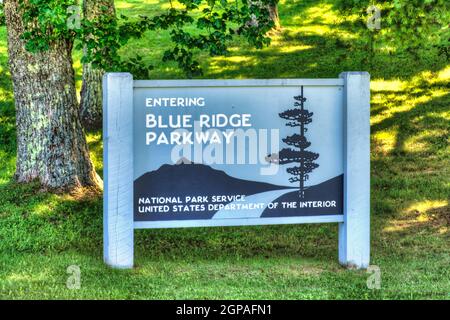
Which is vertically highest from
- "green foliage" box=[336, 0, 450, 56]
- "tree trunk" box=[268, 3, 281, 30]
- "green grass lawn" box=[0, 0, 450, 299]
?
"tree trunk" box=[268, 3, 281, 30]

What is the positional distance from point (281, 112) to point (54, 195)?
3723mm

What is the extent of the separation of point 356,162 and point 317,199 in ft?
1.82

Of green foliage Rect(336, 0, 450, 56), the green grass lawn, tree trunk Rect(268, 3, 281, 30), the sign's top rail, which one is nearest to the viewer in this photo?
the green grass lawn

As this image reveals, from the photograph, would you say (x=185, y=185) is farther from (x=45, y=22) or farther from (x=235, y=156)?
(x=45, y=22)

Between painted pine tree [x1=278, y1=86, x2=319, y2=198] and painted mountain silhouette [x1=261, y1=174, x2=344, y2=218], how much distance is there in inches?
3.4

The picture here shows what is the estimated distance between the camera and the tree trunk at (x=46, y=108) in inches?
375

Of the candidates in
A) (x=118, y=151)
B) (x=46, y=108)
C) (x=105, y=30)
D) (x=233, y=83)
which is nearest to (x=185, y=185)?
(x=118, y=151)

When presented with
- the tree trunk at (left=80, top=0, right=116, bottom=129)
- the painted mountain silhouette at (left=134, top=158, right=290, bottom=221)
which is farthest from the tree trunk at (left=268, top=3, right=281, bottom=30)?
the painted mountain silhouette at (left=134, top=158, right=290, bottom=221)

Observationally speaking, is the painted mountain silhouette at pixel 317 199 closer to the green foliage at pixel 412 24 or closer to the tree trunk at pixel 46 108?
the green foliage at pixel 412 24

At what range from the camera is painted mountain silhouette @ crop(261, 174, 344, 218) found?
7.25 meters

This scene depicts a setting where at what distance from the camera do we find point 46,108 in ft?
31.4

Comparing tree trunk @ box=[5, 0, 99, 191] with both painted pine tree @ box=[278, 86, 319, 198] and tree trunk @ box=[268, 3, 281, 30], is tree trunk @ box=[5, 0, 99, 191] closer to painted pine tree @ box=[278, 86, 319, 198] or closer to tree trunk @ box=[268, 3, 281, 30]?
painted pine tree @ box=[278, 86, 319, 198]

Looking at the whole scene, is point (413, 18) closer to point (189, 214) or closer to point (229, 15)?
point (229, 15)

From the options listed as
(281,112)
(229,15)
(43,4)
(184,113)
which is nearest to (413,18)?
(229,15)
